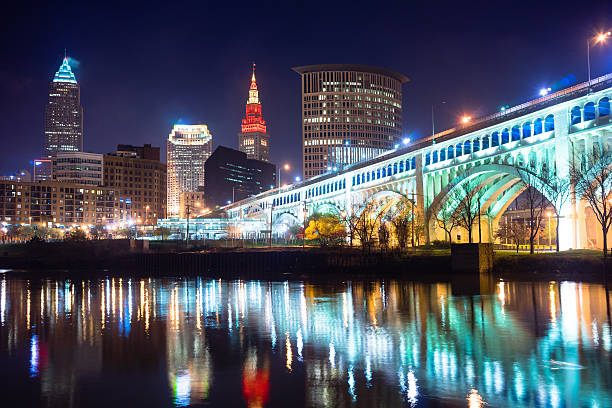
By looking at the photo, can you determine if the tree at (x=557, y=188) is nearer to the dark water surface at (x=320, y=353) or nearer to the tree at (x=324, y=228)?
the dark water surface at (x=320, y=353)

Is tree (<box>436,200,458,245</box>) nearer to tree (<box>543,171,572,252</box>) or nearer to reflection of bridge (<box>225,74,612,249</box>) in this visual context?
reflection of bridge (<box>225,74,612,249</box>)

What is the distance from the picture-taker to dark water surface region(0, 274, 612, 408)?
43.9 feet

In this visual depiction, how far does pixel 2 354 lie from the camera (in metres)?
19.4

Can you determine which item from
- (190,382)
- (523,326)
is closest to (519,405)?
(190,382)

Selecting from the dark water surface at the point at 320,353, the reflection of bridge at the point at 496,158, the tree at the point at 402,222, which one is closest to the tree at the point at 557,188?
the reflection of bridge at the point at 496,158

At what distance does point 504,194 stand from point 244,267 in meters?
42.6

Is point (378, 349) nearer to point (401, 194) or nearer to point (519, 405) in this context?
A: point (519, 405)

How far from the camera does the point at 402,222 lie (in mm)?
73688

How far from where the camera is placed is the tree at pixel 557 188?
54781 mm

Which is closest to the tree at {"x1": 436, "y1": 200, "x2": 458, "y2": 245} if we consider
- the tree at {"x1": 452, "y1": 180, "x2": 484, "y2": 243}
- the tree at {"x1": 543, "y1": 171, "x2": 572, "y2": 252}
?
the tree at {"x1": 452, "y1": 180, "x2": 484, "y2": 243}

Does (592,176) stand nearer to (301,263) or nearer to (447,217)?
(447,217)

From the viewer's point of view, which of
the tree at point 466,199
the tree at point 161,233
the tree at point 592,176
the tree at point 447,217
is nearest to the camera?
the tree at point 592,176

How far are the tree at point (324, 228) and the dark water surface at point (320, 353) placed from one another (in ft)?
215

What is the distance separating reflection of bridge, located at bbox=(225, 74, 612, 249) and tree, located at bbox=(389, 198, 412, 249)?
2071 millimetres
